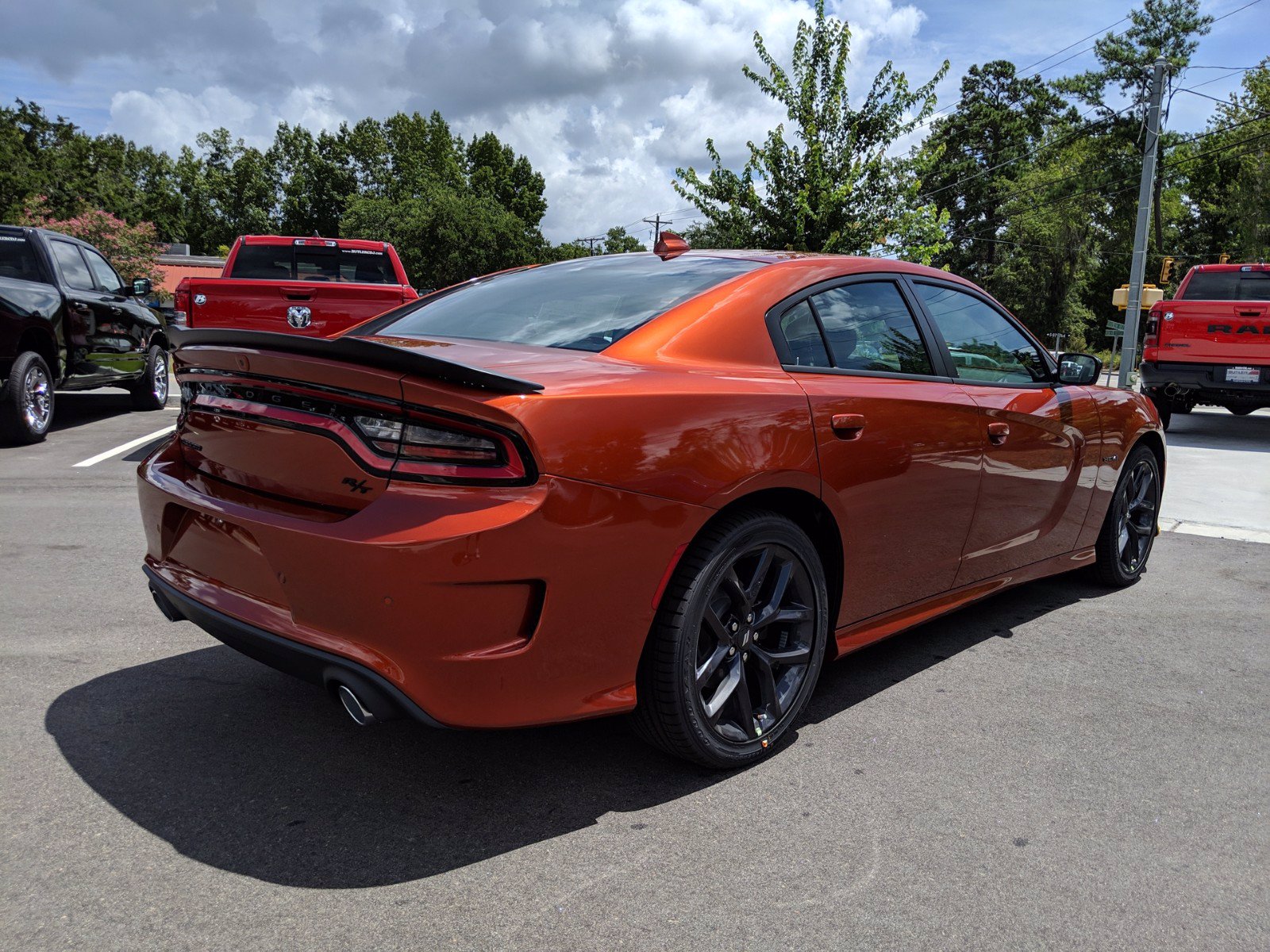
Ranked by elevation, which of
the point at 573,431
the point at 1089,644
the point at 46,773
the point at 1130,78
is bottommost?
the point at 1089,644

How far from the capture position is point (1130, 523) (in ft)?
16.9

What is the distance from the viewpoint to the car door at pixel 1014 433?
378cm

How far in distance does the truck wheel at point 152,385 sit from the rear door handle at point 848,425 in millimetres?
9753

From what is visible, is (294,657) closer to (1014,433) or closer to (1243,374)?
(1014,433)

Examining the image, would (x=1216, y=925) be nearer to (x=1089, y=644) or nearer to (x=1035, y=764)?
(x=1035, y=764)

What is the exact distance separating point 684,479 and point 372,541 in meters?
0.79

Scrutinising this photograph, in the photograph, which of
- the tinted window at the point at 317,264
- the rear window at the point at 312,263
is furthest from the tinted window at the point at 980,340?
the tinted window at the point at 317,264

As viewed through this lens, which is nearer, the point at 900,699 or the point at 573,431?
the point at 573,431

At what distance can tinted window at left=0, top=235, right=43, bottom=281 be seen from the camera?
9102mm

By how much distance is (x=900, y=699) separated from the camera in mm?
3539

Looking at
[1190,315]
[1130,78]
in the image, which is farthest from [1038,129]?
[1190,315]

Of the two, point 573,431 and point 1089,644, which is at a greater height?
point 573,431

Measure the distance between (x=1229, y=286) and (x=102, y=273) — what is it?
13.1 m

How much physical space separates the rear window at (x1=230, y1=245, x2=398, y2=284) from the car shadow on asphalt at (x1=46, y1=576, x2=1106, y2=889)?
6876 mm
